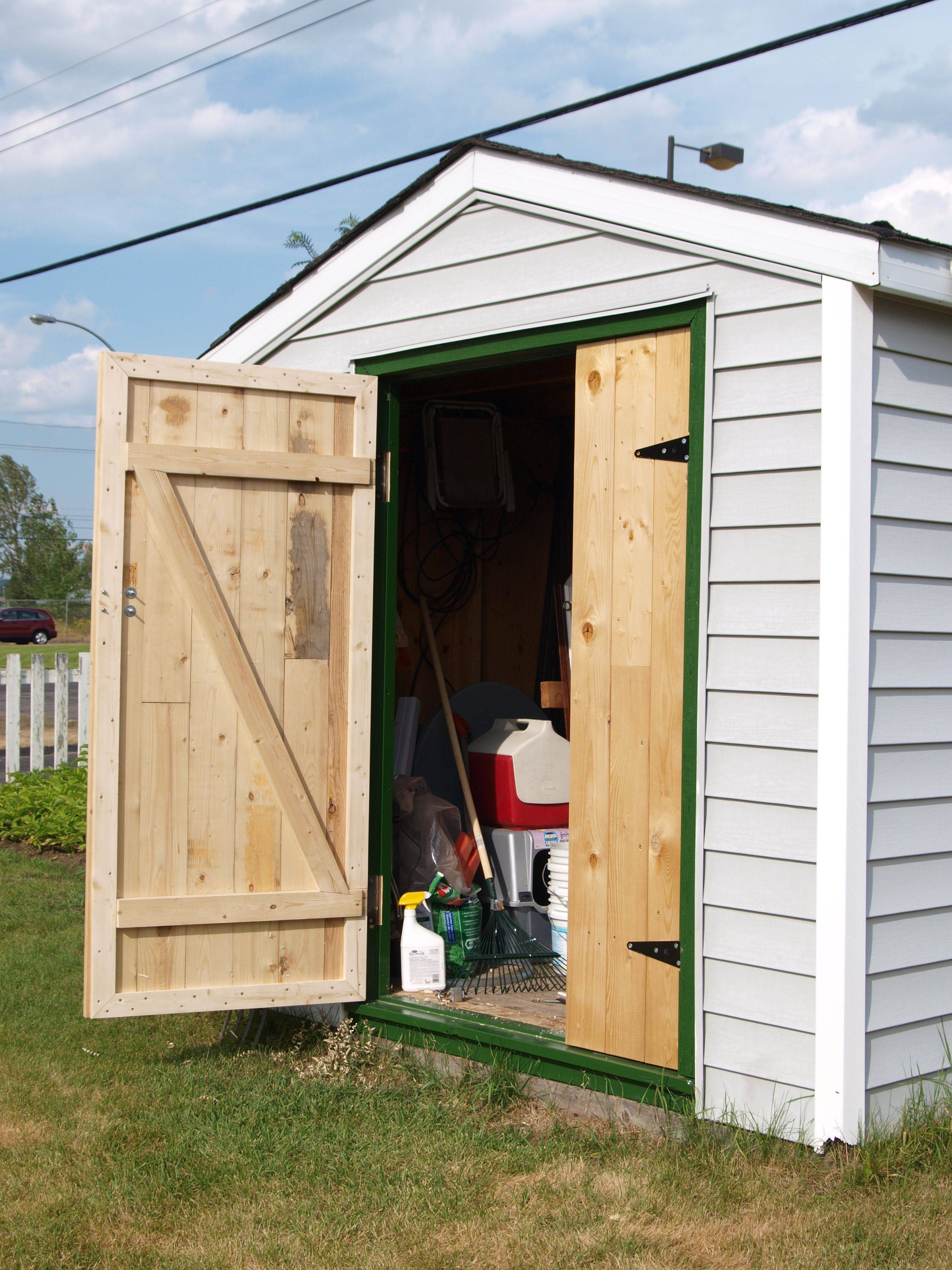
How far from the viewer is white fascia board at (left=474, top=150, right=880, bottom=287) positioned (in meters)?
3.16

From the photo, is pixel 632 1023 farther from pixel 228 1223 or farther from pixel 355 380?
pixel 355 380

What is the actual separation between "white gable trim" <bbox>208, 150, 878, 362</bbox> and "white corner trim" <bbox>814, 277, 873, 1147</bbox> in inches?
4.6

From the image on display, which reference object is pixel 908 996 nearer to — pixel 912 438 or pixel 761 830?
pixel 761 830

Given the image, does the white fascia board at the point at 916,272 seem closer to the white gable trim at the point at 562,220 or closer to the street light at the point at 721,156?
the white gable trim at the point at 562,220

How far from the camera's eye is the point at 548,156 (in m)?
3.77

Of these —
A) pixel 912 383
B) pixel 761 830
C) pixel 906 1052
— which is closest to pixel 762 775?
pixel 761 830

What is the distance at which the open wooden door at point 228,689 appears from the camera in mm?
3887

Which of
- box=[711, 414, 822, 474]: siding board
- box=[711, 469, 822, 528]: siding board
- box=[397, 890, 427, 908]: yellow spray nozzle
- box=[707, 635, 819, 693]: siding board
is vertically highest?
box=[711, 414, 822, 474]: siding board

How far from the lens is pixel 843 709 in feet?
10.2

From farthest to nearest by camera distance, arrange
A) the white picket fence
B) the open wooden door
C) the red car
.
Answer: the red car, the white picket fence, the open wooden door

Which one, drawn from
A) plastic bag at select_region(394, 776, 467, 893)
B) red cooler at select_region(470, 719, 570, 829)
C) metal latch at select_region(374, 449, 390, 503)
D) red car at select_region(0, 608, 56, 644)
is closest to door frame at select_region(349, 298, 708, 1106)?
metal latch at select_region(374, 449, 390, 503)

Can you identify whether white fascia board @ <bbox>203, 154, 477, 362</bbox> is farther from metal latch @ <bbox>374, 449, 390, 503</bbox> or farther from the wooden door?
the wooden door

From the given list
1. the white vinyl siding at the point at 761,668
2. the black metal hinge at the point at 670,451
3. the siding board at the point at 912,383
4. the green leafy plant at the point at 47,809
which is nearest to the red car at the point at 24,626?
the green leafy plant at the point at 47,809

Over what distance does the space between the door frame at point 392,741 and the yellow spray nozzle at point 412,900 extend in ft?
0.46
